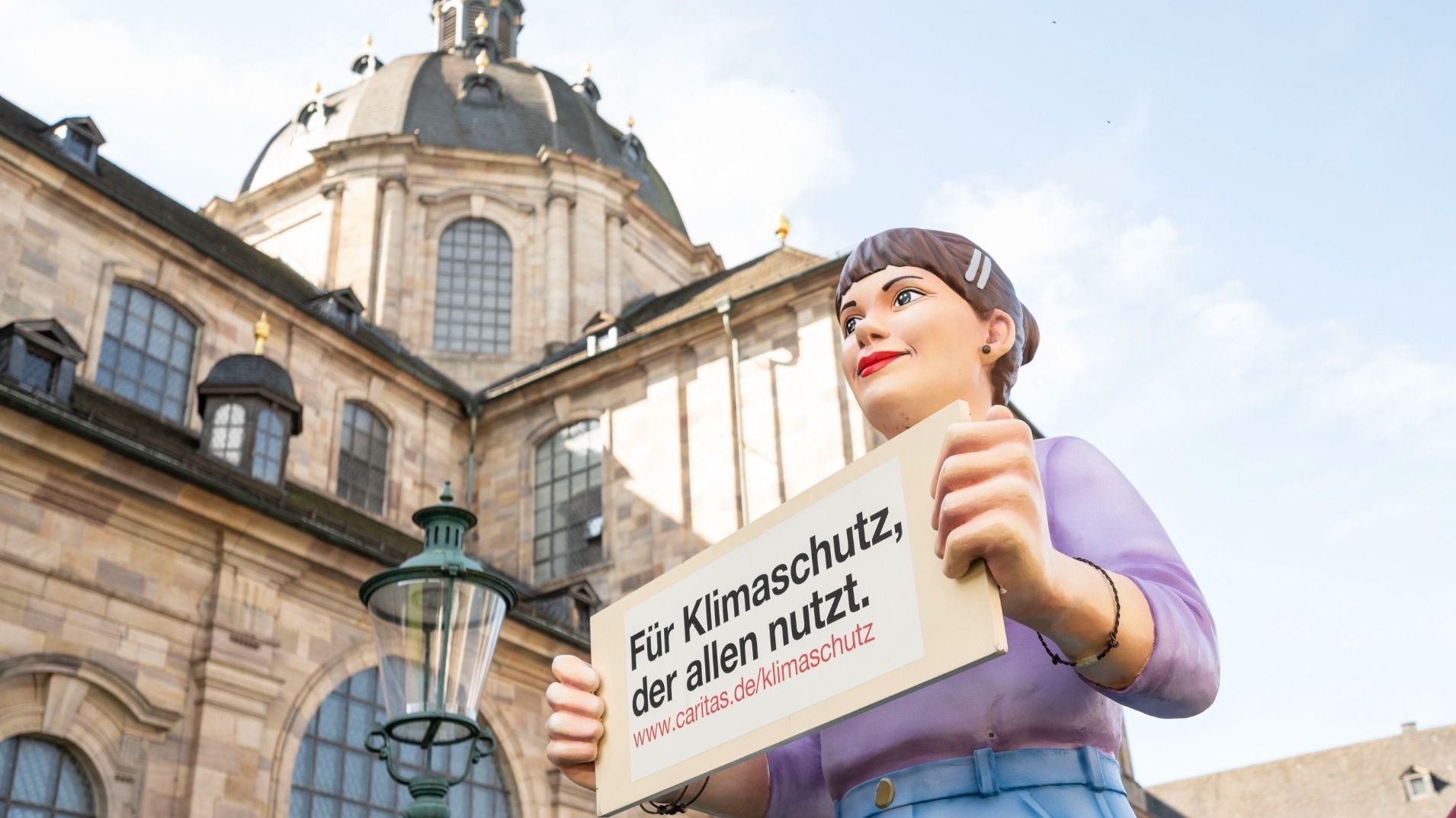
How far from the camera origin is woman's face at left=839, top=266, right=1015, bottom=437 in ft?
8.52

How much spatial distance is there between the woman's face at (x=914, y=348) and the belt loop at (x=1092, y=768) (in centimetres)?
65

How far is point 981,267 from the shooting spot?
2762mm

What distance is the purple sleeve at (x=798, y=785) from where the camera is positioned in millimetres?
2789

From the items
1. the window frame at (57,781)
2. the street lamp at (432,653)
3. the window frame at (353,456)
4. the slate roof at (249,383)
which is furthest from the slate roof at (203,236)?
the street lamp at (432,653)

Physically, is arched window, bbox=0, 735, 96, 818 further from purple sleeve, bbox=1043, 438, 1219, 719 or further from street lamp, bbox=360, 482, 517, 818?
purple sleeve, bbox=1043, 438, 1219, 719

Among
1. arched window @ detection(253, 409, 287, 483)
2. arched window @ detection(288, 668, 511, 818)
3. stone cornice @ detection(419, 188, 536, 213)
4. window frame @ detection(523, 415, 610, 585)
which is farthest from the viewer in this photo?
stone cornice @ detection(419, 188, 536, 213)

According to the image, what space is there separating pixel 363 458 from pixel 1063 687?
68.8 ft

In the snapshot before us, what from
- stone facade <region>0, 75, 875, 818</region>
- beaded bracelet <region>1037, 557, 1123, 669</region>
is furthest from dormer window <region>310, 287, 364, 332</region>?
beaded bracelet <region>1037, 557, 1123, 669</region>

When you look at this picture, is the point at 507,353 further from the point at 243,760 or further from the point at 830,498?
the point at 830,498

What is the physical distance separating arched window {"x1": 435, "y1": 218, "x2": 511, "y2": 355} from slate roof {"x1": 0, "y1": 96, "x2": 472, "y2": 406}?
1.38 m

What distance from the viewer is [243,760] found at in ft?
44.5

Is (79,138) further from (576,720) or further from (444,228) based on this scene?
(576,720)

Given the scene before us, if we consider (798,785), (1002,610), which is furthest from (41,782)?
(1002,610)

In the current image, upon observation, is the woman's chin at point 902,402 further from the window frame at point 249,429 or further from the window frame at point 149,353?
the window frame at point 149,353
